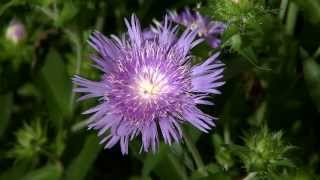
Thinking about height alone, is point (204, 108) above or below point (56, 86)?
below

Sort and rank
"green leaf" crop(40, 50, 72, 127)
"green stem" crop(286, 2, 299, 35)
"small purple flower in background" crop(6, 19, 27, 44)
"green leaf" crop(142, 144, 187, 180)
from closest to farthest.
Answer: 1. "green leaf" crop(142, 144, 187, 180)
2. "green stem" crop(286, 2, 299, 35)
3. "green leaf" crop(40, 50, 72, 127)
4. "small purple flower in background" crop(6, 19, 27, 44)

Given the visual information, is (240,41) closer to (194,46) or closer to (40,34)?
(194,46)

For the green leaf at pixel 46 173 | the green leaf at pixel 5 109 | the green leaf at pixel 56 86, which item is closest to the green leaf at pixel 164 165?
the green leaf at pixel 46 173

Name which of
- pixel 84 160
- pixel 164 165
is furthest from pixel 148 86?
pixel 84 160

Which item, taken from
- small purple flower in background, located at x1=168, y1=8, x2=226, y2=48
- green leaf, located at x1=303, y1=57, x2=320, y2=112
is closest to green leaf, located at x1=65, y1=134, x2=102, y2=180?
small purple flower in background, located at x1=168, y1=8, x2=226, y2=48

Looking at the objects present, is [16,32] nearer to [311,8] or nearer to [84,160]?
[84,160]

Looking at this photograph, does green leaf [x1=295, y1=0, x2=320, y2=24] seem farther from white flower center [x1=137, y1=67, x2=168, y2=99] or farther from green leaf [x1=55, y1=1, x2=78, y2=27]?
green leaf [x1=55, y1=1, x2=78, y2=27]

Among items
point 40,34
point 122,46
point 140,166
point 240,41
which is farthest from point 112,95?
point 40,34
